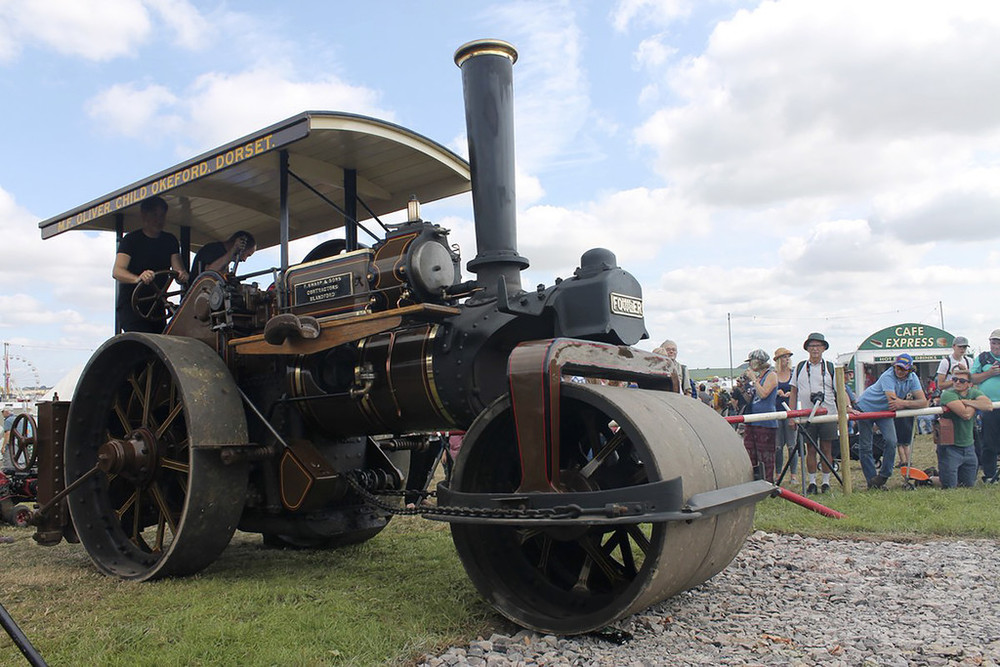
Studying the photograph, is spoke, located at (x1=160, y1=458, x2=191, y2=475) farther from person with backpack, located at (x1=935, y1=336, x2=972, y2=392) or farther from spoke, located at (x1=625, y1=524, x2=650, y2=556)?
person with backpack, located at (x1=935, y1=336, x2=972, y2=392)

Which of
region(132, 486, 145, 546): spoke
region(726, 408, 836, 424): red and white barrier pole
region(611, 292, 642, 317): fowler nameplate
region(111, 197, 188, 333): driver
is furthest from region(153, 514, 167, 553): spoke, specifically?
region(726, 408, 836, 424): red and white barrier pole

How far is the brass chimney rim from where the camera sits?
3932mm

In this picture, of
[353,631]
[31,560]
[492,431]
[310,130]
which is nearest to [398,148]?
[310,130]

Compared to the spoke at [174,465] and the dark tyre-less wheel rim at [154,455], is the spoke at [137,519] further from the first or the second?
the spoke at [174,465]

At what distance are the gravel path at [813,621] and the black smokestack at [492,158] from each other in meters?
1.56

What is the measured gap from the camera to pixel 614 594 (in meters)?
3.19

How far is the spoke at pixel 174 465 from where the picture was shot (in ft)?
14.2

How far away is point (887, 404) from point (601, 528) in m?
5.26

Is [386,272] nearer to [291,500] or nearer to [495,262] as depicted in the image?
[495,262]

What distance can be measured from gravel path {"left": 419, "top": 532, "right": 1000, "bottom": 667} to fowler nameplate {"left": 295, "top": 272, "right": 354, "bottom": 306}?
1834mm

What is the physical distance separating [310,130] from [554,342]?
5.69ft

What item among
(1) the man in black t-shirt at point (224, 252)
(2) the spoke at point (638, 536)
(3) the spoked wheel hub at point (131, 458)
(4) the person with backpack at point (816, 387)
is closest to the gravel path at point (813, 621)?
(2) the spoke at point (638, 536)

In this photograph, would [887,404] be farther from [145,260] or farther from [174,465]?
[145,260]

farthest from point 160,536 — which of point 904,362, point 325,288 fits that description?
point 904,362
